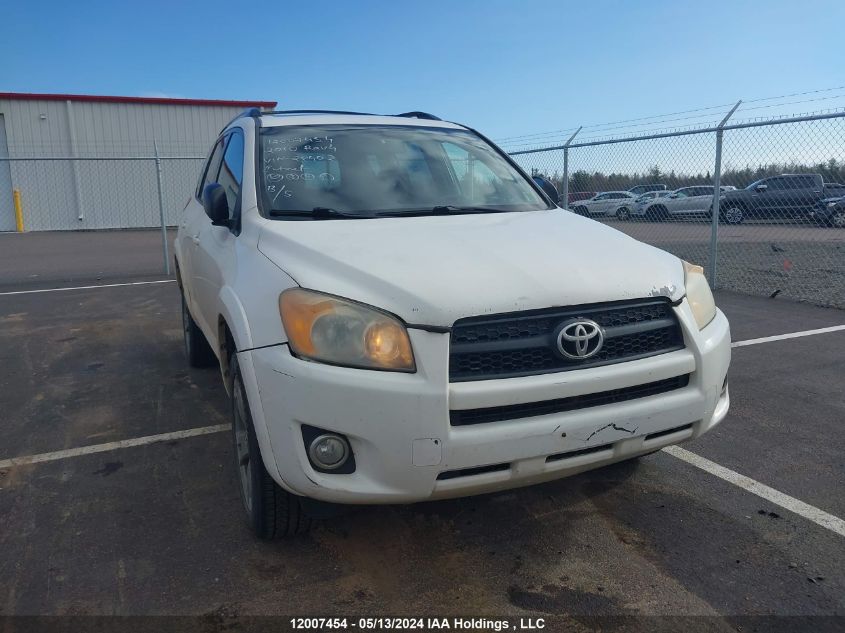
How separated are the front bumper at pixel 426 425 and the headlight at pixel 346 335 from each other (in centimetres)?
4

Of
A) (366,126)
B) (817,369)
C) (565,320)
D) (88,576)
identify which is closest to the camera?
(565,320)

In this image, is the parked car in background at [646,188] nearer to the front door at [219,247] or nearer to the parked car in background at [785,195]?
the parked car in background at [785,195]

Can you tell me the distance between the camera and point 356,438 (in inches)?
88.1

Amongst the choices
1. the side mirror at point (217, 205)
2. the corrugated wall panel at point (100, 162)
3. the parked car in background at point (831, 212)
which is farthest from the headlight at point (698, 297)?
the corrugated wall panel at point (100, 162)

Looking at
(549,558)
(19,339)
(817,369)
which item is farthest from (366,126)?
(19,339)

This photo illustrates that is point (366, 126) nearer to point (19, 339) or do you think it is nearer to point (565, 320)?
point (565, 320)

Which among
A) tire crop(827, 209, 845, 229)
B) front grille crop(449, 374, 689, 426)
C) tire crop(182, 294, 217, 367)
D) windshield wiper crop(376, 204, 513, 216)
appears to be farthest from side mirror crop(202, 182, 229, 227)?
tire crop(827, 209, 845, 229)

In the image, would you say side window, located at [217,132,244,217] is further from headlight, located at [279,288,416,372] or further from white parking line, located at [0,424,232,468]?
white parking line, located at [0,424,232,468]

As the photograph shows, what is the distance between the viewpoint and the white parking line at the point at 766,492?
9.48 feet

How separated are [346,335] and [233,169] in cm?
196

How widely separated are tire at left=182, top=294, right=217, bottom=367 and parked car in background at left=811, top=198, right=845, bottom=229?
29.0 feet

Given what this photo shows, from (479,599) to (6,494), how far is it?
2.34 m

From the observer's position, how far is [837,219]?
10.8 metres

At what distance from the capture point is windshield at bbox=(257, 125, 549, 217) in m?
3.32
